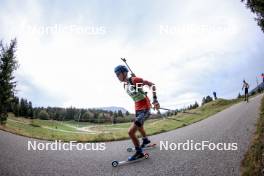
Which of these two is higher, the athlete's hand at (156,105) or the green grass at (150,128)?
the athlete's hand at (156,105)

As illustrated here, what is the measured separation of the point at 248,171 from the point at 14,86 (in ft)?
129

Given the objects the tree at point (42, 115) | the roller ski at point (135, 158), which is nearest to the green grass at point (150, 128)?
the roller ski at point (135, 158)

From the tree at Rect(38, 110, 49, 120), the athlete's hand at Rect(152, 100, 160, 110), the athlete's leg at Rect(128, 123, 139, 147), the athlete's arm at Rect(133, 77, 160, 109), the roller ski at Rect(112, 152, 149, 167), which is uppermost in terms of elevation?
the athlete's arm at Rect(133, 77, 160, 109)

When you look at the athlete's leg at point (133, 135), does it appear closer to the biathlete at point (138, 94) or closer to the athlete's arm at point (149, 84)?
the biathlete at point (138, 94)

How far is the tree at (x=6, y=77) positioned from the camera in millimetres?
31359

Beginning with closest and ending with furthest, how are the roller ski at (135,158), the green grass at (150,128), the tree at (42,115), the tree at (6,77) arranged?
the roller ski at (135,158) < the green grass at (150,128) < the tree at (6,77) < the tree at (42,115)

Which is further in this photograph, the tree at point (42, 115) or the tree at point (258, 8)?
the tree at point (42, 115)

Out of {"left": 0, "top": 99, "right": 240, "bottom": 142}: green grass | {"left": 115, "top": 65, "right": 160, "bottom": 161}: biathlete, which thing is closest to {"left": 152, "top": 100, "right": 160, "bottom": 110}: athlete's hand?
{"left": 115, "top": 65, "right": 160, "bottom": 161}: biathlete

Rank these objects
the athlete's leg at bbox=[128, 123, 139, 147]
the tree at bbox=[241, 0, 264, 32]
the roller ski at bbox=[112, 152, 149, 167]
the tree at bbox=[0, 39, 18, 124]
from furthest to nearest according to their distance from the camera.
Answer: the tree at bbox=[0, 39, 18, 124] < the tree at bbox=[241, 0, 264, 32] < the athlete's leg at bbox=[128, 123, 139, 147] < the roller ski at bbox=[112, 152, 149, 167]

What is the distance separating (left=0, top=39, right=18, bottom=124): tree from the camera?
3136cm

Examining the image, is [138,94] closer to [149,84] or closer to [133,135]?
[149,84]

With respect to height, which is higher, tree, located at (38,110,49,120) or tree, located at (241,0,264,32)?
tree, located at (241,0,264,32)

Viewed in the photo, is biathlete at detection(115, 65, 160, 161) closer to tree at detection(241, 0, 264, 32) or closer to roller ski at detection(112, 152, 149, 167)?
roller ski at detection(112, 152, 149, 167)

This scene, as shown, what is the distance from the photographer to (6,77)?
110 feet
